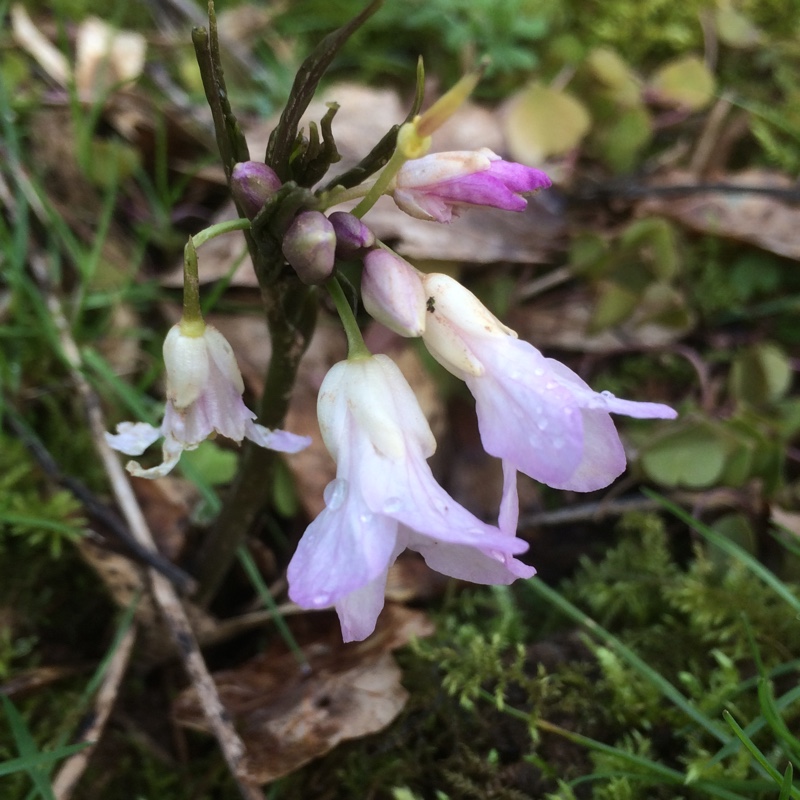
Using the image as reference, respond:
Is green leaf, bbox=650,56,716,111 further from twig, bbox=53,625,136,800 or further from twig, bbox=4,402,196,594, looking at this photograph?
twig, bbox=53,625,136,800

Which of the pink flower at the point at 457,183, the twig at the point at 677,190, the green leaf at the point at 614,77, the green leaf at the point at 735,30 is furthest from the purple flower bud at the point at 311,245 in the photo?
the green leaf at the point at 735,30

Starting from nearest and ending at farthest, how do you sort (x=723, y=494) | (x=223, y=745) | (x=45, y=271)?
1. (x=223, y=745)
2. (x=723, y=494)
3. (x=45, y=271)

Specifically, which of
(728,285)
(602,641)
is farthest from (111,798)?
(728,285)

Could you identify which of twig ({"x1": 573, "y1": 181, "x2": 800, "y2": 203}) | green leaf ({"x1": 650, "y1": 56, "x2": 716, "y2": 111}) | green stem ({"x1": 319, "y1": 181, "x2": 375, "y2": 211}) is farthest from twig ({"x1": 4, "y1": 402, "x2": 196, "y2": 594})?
green leaf ({"x1": 650, "y1": 56, "x2": 716, "y2": 111})

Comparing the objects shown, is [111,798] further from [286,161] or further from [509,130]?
[509,130]

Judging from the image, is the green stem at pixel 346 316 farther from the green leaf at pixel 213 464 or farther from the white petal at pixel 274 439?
the green leaf at pixel 213 464

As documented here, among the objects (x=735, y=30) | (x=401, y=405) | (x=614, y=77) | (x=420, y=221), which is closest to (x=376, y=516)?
(x=401, y=405)
